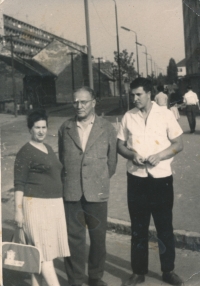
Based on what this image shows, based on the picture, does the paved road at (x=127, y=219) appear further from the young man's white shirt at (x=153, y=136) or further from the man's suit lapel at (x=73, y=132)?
the man's suit lapel at (x=73, y=132)

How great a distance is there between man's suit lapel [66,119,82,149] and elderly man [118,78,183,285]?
0.37m

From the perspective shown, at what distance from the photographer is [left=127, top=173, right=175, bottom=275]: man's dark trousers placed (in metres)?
3.38

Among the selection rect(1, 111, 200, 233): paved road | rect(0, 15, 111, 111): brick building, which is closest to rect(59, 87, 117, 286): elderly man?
rect(1, 111, 200, 233): paved road

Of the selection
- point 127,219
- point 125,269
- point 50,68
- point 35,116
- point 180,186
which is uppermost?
point 50,68

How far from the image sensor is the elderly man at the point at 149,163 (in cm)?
332

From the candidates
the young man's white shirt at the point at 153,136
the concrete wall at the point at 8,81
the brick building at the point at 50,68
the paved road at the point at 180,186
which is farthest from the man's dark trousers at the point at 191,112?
the concrete wall at the point at 8,81

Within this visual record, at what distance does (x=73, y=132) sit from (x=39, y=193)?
57 cm

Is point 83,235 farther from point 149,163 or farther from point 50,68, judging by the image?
point 50,68

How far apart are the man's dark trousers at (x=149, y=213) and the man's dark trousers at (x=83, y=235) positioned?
282 mm

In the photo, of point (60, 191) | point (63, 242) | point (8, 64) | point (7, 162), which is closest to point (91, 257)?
point (63, 242)

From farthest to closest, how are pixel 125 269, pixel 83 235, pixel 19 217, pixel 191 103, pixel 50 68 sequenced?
1. pixel 50 68
2. pixel 191 103
3. pixel 125 269
4. pixel 83 235
5. pixel 19 217

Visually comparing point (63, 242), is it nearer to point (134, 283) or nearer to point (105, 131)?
point (134, 283)

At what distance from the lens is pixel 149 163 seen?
128 inches

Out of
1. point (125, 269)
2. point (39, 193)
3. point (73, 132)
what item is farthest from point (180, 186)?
point (39, 193)
